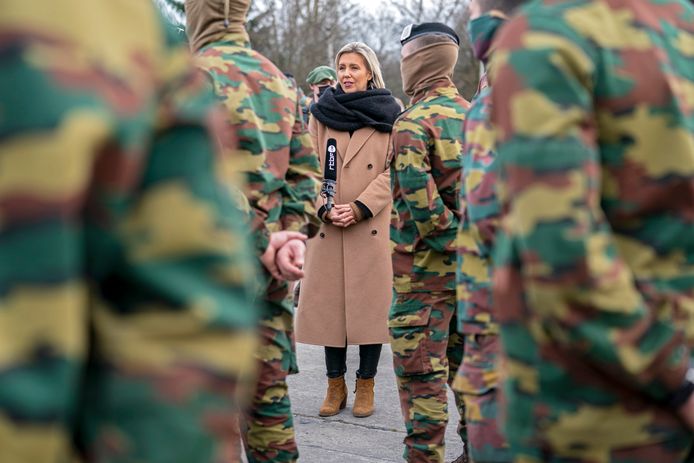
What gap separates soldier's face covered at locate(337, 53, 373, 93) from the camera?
566cm

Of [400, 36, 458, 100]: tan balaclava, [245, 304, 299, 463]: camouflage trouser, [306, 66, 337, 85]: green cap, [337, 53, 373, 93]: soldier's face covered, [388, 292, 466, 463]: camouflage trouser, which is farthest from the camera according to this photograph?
[306, 66, 337, 85]: green cap

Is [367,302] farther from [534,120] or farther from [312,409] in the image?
[534,120]

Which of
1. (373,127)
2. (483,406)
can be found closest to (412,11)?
(373,127)

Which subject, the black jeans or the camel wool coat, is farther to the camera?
the camel wool coat

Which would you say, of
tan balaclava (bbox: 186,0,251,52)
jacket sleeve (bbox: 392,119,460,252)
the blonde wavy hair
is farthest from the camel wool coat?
tan balaclava (bbox: 186,0,251,52)

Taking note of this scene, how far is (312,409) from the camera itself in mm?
5430

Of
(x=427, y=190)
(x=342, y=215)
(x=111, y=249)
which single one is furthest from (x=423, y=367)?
(x=111, y=249)

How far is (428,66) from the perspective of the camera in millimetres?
4457

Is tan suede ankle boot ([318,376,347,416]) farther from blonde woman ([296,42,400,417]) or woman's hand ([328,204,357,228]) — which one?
woman's hand ([328,204,357,228])

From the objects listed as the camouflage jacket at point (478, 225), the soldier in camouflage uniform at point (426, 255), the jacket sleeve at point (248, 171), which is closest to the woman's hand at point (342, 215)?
the soldier in camouflage uniform at point (426, 255)

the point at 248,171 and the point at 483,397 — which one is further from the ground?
the point at 248,171

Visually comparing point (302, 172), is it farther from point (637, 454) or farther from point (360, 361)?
point (360, 361)

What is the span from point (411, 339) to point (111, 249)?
10.9ft

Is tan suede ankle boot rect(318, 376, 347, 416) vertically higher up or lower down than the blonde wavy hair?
lower down
